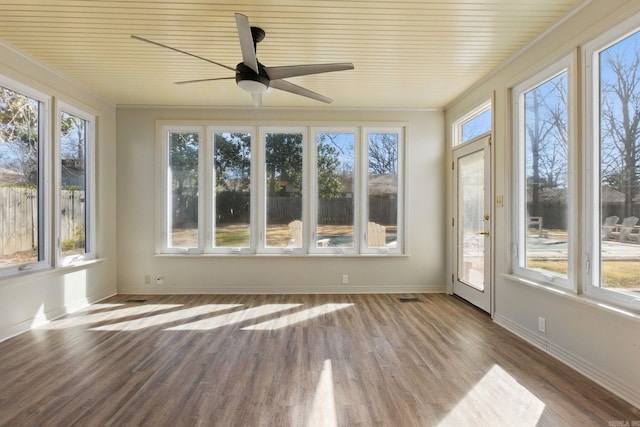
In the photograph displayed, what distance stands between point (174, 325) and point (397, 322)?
2408 mm

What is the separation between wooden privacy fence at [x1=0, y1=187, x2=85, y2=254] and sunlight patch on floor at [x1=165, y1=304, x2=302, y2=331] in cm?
175

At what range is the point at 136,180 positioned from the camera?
4.71 meters

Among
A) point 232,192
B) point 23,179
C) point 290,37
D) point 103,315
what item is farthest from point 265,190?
point 23,179

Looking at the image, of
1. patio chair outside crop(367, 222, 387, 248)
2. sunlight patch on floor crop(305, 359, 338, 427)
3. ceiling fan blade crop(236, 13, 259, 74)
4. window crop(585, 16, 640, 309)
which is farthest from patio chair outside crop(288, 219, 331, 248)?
window crop(585, 16, 640, 309)

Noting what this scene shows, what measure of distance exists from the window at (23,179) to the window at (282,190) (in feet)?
4.67

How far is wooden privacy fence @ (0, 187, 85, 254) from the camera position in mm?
3121

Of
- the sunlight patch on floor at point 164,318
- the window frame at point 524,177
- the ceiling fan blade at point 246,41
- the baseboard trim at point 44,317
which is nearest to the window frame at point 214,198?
the sunlight patch on floor at point 164,318

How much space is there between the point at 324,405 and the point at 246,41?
242 centimetres

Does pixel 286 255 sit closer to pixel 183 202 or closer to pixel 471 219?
pixel 183 202

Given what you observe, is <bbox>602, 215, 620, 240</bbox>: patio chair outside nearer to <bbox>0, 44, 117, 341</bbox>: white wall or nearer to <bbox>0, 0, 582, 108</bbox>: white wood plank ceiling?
<bbox>0, 0, 582, 108</bbox>: white wood plank ceiling

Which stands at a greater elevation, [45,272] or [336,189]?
[336,189]

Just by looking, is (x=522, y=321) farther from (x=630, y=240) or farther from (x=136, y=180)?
(x=136, y=180)

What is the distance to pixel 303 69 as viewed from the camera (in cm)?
249

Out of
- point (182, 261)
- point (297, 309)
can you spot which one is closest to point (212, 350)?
point (297, 309)
